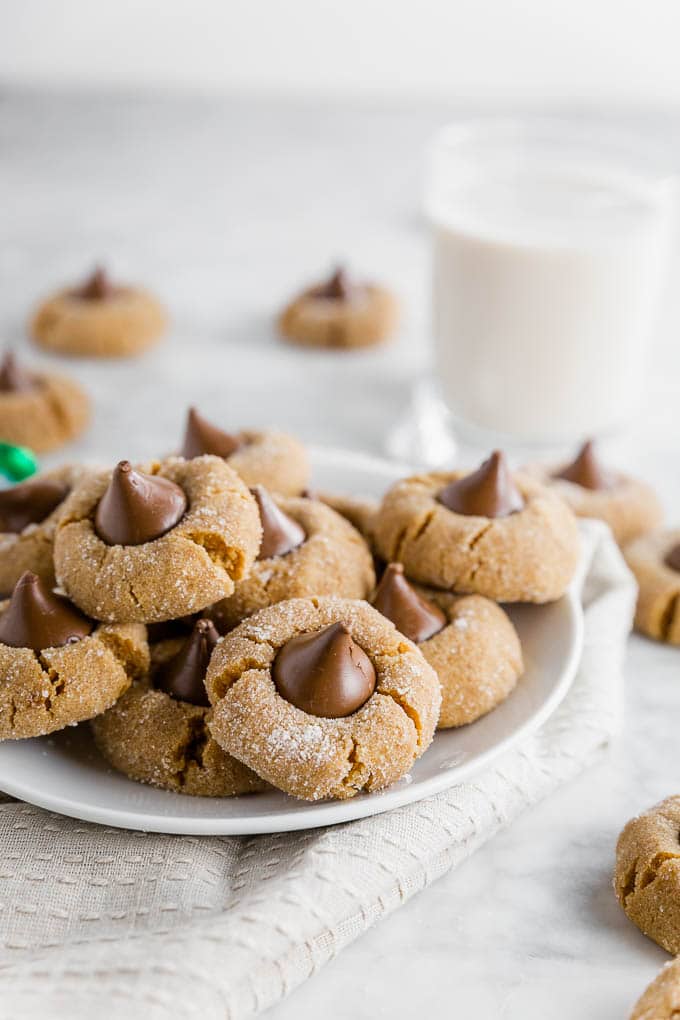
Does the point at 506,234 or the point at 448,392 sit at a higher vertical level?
the point at 506,234

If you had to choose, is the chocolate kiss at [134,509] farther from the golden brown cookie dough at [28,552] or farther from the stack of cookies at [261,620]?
the golden brown cookie dough at [28,552]

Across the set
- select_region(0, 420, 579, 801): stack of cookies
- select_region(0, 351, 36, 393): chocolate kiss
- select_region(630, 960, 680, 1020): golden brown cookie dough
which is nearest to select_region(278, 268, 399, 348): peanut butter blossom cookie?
select_region(0, 351, 36, 393): chocolate kiss

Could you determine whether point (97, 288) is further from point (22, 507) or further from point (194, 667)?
point (194, 667)

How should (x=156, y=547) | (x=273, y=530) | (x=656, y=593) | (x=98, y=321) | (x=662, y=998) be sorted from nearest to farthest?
(x=662, y=998) < (x=156, y=547) < (x=273, y=530) < (x=656, y=593) < (x=98, y=321)

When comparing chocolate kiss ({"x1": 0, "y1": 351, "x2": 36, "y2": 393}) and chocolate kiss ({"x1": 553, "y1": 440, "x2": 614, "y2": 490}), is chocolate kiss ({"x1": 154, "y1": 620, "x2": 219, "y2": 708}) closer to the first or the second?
chocolate kiss ({"x1": 553, "y1": 440, "x2": 614, "y2": 490})

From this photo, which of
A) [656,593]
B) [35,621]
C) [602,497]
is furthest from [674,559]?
[35,621]

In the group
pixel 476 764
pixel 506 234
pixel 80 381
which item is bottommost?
pixel 80 381

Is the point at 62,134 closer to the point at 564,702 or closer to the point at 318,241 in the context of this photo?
the point at 318,241

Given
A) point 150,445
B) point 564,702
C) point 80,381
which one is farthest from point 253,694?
point 80,381
